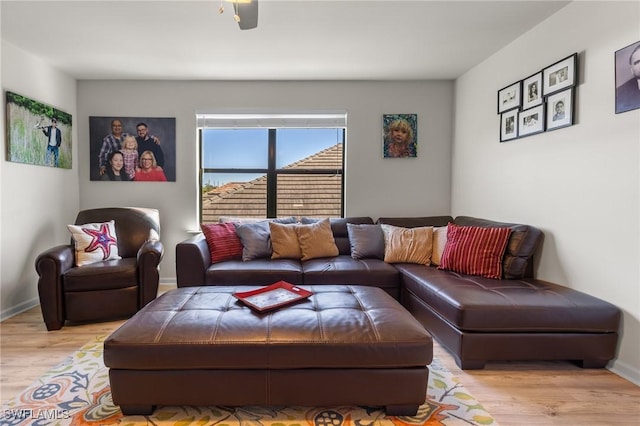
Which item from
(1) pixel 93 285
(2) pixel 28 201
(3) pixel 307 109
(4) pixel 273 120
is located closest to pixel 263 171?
(4) pixel 273 120

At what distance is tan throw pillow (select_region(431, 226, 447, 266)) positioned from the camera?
9.59 feet

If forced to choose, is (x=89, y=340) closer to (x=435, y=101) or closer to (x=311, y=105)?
(x=311, y=105)

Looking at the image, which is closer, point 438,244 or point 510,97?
point 510,97

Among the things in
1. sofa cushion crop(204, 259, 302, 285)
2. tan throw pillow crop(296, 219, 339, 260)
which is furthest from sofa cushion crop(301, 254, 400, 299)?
tan throw pillow crop(296, 219, 339, 260)

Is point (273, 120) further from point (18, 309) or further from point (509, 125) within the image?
point (18, 309)

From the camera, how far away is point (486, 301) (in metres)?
1.95

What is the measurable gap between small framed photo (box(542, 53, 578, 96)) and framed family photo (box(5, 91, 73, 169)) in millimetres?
4252

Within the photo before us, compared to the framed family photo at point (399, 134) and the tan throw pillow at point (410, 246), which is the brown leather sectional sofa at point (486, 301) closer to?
the tan throw pillow at point (410, 246)

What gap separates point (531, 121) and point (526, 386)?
6.20 ft

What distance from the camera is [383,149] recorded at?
374 centimetres

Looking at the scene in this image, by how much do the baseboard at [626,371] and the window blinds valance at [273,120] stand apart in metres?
2.99

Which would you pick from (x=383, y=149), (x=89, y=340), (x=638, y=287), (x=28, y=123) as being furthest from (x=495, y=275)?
(x=28, y=123)

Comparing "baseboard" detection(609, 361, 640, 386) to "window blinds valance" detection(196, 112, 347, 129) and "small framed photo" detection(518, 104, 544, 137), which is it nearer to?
"small framed photo" detection(518, 104, 544, 137)

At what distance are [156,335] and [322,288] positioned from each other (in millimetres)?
Result: 1028
